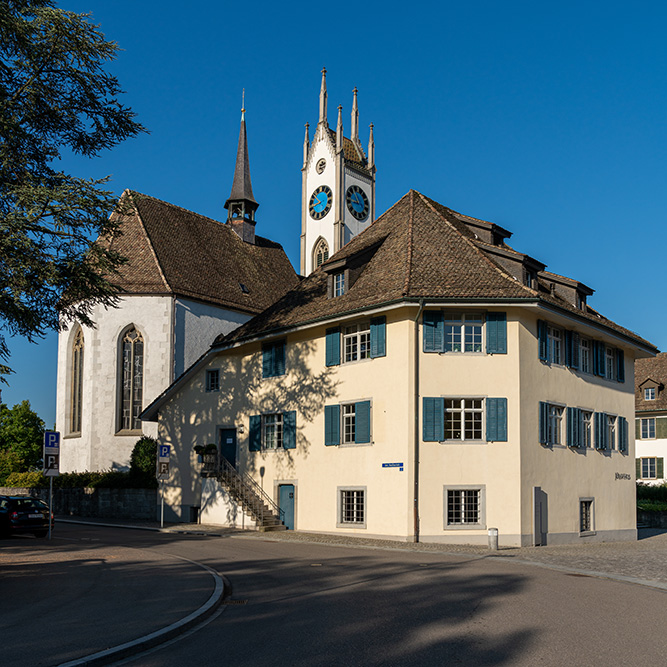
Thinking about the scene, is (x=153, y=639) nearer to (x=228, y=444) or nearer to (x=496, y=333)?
(x=496, y=333)

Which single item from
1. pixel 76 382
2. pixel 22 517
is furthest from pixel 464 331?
pixel 76 382

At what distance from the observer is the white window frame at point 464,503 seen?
23188 millimetres

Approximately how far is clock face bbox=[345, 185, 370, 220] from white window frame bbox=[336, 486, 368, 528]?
168ft

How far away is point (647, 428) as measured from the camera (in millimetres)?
45750

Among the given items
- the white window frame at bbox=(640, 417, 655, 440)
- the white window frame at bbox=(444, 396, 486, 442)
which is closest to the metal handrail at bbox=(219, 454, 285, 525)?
the white window frame at bbox=(444, 396, 486, 442)

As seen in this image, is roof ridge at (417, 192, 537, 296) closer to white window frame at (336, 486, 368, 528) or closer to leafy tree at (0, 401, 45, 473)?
white window frame at (336, 486, 368, 528)

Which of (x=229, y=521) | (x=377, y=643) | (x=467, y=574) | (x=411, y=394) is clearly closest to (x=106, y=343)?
(x=229, y=521)

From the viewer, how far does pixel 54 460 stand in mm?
23344

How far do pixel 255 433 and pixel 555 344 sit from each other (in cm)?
1084

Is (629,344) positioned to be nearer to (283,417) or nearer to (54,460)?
(283,417)

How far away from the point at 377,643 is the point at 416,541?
15.1 meters

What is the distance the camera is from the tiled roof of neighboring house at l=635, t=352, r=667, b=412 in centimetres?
4528

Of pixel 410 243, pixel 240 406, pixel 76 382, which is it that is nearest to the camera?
pixel 410 243

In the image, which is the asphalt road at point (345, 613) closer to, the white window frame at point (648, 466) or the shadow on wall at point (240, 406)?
the shadow on wall at point (240, 406)
